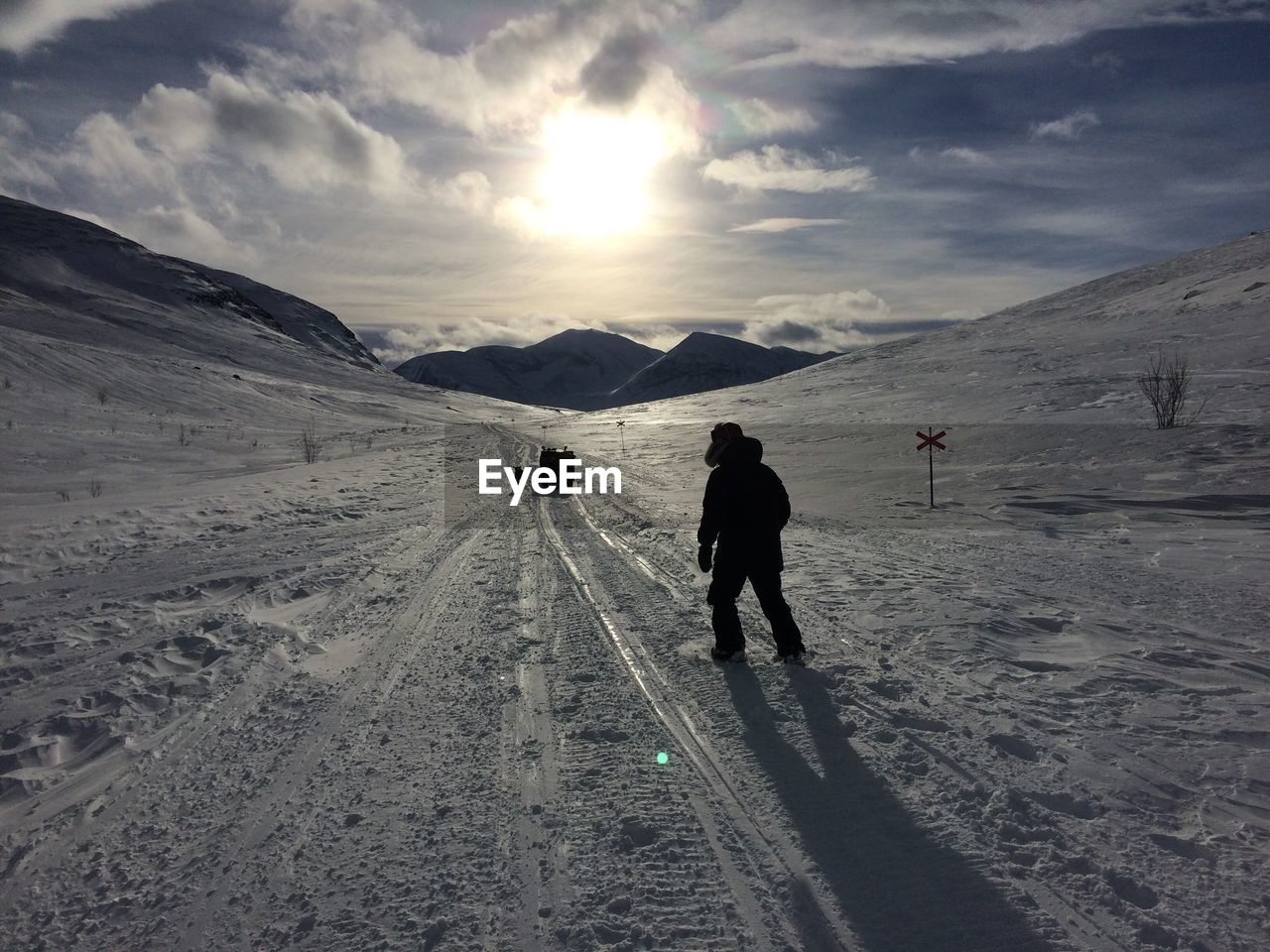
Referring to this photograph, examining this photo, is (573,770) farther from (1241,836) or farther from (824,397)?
(824,397)

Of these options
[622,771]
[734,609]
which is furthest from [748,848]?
[734,609]

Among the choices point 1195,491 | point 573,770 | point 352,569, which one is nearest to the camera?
point 573,770

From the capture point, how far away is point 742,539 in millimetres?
5086

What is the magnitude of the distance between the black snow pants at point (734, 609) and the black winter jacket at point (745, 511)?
0.25 ft

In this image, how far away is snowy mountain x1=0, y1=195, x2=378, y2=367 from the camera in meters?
81.4

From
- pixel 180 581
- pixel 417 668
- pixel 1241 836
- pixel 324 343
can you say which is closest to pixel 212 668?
pixel 417 668

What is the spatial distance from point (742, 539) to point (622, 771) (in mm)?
2094

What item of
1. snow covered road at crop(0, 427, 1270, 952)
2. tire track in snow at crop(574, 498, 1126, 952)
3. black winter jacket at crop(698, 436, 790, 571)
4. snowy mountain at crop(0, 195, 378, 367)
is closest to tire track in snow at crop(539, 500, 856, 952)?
snow covered road at crop(0, 427, 1270, 952)

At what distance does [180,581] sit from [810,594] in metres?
→ 6.99

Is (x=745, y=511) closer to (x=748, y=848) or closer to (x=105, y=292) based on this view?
(x=748, y=848)

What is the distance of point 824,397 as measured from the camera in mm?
50156

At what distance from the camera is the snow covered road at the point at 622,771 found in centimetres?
254

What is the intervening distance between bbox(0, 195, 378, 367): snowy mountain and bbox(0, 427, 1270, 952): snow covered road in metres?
84.9

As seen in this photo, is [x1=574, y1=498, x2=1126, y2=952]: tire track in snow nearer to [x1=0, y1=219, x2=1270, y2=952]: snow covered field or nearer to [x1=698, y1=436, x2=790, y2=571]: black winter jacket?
[x1=0, y1=219, x2=1270, y2=952]: snow covered field
